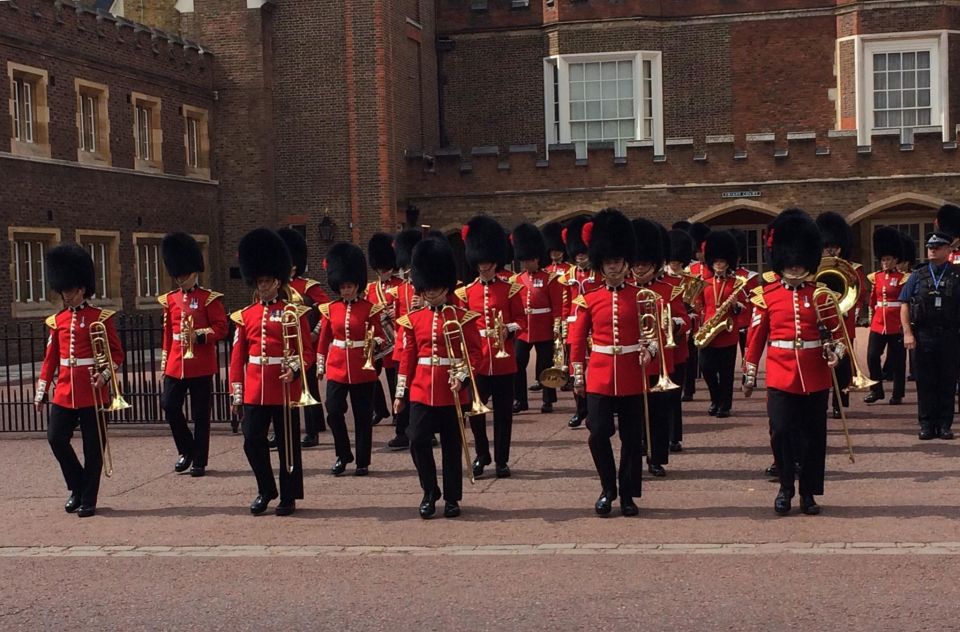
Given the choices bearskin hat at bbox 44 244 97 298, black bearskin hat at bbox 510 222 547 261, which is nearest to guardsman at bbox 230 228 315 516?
bearskin hat at bbox 44 244 97 298

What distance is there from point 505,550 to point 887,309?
7.67 meters

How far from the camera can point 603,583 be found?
21.8ft

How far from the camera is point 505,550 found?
749 centimetres

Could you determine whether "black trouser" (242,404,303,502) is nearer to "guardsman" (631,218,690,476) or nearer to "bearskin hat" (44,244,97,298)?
"bearskin hat" (44,244,97,298)

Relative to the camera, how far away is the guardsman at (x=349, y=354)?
10414 millimetres

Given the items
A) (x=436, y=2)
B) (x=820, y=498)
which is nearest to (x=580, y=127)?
(x=436, y=2)

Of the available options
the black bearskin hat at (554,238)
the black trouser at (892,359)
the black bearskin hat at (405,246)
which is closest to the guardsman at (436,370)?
the black bearskin hat at (405,246)

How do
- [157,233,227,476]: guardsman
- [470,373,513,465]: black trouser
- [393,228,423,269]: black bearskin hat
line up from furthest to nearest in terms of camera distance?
[393,228,423,269]: black bearskin hat
[157,233,227,476]: guardsman
[470,373,513,465]: black trouser

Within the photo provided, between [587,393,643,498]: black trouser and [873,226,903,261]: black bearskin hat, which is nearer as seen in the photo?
[587,393,643,498]: black trouser

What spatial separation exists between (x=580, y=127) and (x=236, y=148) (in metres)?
7.48

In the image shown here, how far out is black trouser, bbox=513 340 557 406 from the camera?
14.0 metres

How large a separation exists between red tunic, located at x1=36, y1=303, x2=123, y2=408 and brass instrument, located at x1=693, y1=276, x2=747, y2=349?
193 inches

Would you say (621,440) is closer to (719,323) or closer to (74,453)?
(74,453)

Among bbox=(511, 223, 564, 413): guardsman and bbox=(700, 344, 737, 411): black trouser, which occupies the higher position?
bbox=(511, 223, 564, 413): guardsman
